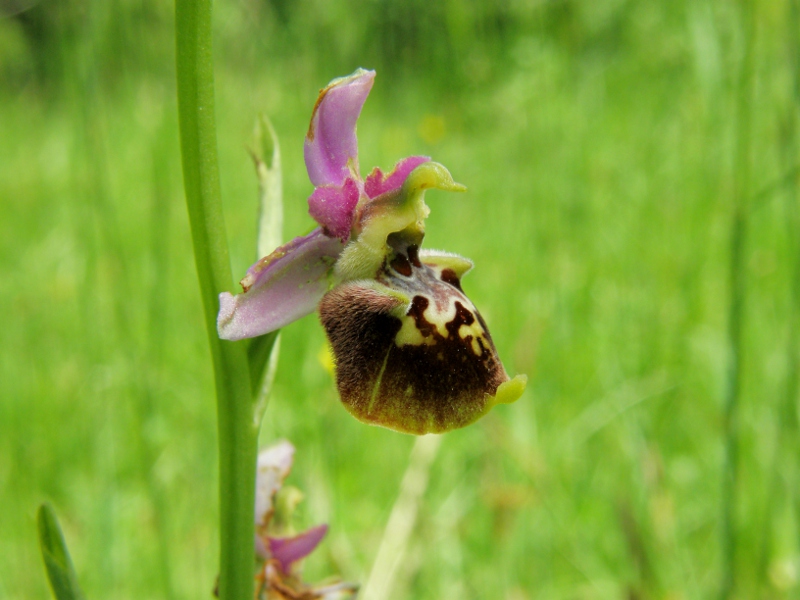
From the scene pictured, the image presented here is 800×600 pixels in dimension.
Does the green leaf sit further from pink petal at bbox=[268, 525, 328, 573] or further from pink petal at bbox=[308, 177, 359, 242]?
pink petal at bbox=[308, 177, 359, 242]

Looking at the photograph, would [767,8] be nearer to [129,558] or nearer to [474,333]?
[474,333]

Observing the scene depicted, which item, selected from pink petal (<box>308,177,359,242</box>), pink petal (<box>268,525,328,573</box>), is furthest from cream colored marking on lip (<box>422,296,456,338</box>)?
pink petal (<box>268,525,328,573</box>)

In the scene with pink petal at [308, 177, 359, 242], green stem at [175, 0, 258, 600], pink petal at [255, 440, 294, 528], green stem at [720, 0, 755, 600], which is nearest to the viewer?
green stem at [175, 0, 258, 600]

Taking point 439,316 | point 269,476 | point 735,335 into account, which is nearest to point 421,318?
point 439,316

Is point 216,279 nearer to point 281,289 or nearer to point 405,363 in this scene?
point 281,289

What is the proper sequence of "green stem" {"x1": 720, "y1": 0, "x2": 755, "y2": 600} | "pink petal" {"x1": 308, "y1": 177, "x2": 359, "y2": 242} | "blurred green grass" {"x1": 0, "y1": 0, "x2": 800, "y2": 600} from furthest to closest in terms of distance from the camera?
"blurred green grass" {"x1": 0, "y1": 0, "x2": 800, "y2": 600}
"green stem" {"x1": 720, "y1": 0, "x2": 755, "y2": 600}
"pink petal" {"x1": 308, "y1": 177, "x2": 359, "y2": 242}

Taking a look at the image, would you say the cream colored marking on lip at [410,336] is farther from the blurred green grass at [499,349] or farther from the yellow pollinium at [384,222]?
the blurred green grass at [499,349]

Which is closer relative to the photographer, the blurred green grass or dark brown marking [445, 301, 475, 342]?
dark brown marking [445, 301, 475, 342]
